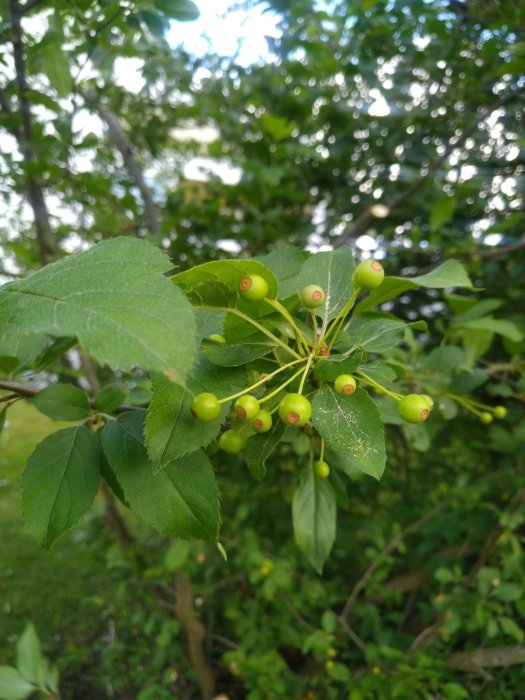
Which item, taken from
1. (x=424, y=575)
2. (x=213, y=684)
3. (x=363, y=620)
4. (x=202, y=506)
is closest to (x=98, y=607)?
(x=213, y=684)

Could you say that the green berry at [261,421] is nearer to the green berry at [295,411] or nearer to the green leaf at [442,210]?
the green berry at [295,411]

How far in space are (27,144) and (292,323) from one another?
156 cm

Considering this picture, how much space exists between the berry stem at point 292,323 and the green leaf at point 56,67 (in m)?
1.16

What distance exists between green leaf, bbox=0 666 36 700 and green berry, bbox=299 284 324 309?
151 cm

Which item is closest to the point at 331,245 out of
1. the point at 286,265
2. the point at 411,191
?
the point at 411,191

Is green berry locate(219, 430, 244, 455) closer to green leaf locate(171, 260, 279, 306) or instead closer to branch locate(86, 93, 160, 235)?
green leaf locate(171, 260, 279, 306)

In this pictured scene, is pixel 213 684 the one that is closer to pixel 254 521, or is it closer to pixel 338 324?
pixel 254 521

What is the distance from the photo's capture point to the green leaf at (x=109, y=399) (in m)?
0.81

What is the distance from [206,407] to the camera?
535 mm

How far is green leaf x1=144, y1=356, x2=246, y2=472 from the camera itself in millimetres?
543

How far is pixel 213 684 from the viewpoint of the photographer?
2258mm

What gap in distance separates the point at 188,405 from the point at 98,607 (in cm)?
302

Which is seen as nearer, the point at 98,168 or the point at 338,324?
the point at 338,324

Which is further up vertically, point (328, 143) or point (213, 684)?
point (328, 143)
